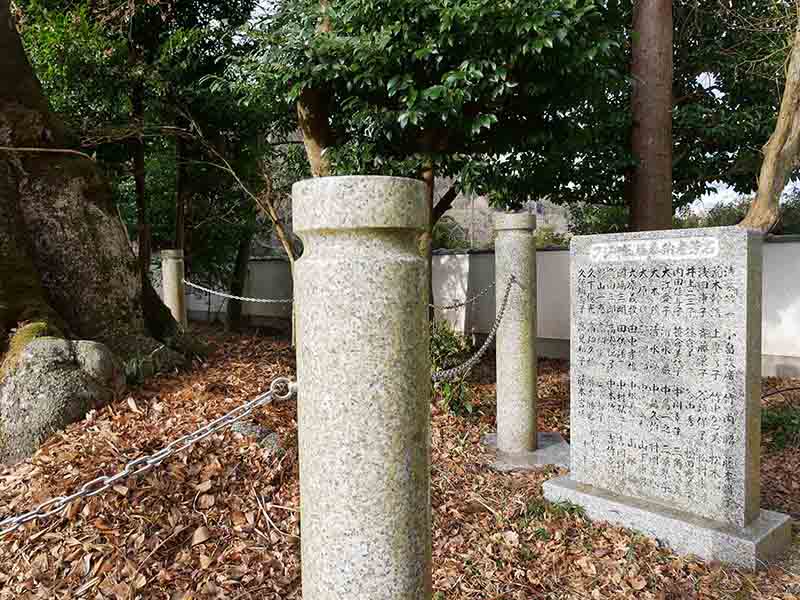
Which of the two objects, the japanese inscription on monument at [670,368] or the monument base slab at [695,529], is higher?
the japanese inscription on monument at [670,368]

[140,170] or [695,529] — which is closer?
[695,529]

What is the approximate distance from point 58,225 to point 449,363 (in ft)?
14.2

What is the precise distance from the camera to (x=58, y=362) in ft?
12.3

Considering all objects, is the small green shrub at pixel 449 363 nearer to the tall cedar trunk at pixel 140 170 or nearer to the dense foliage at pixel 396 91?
the dense foliage at pixel 396 91

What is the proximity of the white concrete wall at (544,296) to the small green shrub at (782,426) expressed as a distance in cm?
198

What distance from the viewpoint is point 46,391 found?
3.63m

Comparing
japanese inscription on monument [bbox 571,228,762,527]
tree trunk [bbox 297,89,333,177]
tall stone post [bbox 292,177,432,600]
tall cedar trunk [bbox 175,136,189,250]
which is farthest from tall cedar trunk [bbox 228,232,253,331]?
tall stone post [bbox 292,177,432,600]

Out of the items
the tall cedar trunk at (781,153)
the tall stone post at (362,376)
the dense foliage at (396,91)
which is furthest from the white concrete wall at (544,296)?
the tall stone post at (362,376)

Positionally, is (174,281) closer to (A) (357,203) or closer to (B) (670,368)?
(B) (670,368)

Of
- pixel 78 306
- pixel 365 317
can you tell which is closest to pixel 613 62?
pixel 78 306

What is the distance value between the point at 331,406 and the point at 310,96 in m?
5.91

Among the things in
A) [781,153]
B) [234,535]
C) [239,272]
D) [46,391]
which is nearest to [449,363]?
[781,153]

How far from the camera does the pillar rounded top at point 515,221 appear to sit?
15.7ft

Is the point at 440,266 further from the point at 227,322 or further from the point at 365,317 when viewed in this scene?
the point at 365,317
